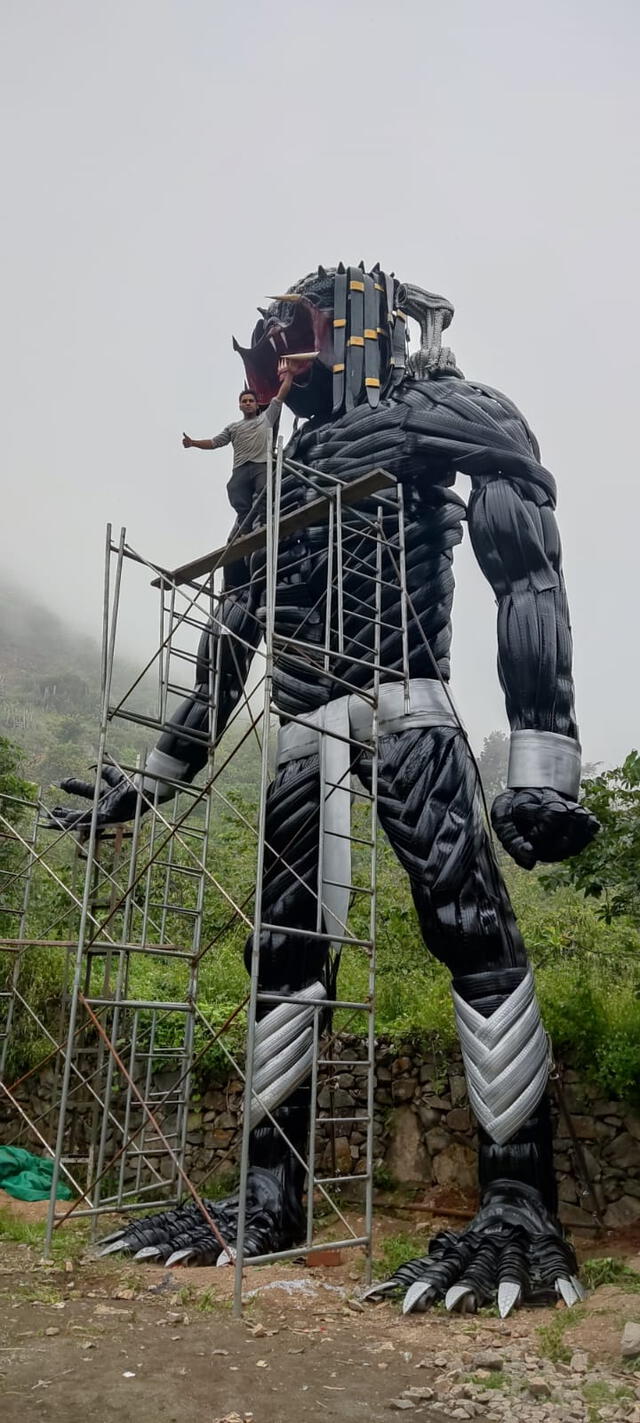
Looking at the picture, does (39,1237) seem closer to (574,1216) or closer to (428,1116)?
(428,1116)

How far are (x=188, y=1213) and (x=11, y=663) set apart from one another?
2126 inches

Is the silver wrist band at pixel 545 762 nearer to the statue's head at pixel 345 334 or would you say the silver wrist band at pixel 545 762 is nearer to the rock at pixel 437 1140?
the statue's head at pixel 345 334

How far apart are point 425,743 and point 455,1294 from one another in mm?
2780

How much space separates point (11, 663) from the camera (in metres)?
57.7

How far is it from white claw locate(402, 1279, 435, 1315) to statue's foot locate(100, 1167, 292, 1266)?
3.58 feet

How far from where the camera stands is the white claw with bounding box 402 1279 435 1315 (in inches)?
189

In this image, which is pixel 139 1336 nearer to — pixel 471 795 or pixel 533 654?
pixel 471 795

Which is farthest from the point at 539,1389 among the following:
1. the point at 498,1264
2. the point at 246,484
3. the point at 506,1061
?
the point at 246,484

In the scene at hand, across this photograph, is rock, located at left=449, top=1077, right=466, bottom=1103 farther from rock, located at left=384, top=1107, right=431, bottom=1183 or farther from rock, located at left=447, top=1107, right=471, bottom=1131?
rock, located at left=384, top=1107, right=431, bottom=1183

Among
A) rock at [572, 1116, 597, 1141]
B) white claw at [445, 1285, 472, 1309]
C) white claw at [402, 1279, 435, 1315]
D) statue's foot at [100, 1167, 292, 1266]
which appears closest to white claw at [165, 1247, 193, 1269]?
statue's foot at [100, 1167, 292, 1266]

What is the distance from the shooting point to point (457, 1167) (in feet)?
23.5

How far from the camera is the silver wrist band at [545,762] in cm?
581

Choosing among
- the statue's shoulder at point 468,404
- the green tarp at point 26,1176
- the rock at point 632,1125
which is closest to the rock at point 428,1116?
the rock at point 632,1125

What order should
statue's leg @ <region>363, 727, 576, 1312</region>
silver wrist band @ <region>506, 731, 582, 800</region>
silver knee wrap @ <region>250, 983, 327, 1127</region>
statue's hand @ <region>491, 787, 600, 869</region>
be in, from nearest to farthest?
statue's leg @ <region>363, 727, 576, 1312</region> < statue's hand @ <region>491, 787, 600, 869</region> < silver wrist band @ <region>506, 731, 582, 800</region> < silver knee wrap @ <region>250, 983, 327, 1127</region>
